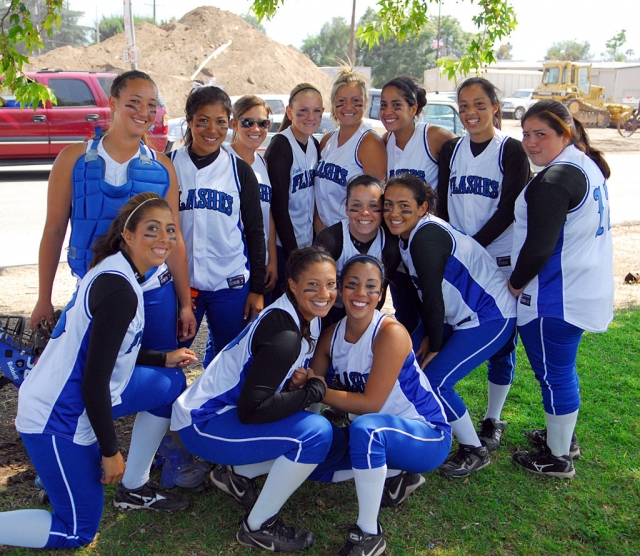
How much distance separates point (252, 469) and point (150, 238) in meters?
1.14

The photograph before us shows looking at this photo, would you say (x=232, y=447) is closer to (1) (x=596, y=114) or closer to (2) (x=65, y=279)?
(2) (x=65, y=279)

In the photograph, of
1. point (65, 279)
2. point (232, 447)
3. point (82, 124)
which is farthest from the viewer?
point (82, 124)

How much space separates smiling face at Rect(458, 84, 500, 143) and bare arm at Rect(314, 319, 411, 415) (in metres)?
1.43

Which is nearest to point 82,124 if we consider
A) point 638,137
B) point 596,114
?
point 638,137

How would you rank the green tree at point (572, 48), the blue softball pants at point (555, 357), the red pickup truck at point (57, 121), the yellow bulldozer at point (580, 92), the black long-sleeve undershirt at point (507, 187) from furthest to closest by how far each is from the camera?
the green tree at point (572, 48)
the yellow bulldozer at point (580, 92)
the red pickup truck at point (57, 121)
the black long-sleeve undershirt at point (507, 187)
the blue softball pants at point (555, 357)

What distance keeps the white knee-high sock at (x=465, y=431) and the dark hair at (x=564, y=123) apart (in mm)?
1416

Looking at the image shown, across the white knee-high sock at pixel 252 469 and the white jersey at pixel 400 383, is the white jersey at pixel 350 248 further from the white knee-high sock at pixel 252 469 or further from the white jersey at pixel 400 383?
the white knee-high sock at pixel 252 469

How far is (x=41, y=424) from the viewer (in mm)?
2533

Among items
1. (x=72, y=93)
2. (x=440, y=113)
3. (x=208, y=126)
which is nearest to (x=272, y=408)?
(x=208, y=126)

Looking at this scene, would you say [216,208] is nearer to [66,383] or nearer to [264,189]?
[264,189]

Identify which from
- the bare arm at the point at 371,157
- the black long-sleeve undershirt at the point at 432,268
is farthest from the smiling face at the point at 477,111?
the black long-sleeve undershirt at the point at 432,268

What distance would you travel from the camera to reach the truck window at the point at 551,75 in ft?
102

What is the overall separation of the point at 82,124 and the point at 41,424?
11003mm

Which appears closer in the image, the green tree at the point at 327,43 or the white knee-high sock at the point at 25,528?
the white knee-high sock at the point at 25,528
